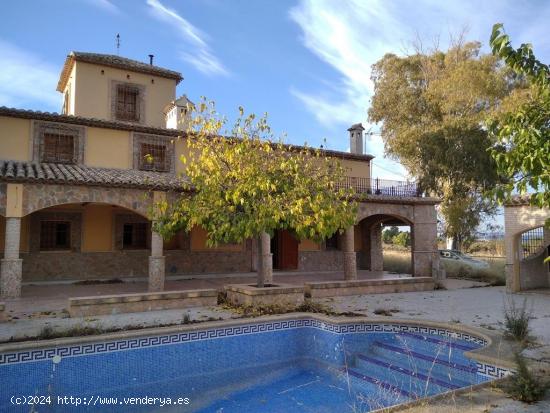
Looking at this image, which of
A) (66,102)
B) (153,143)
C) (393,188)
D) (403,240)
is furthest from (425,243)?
(403,240)

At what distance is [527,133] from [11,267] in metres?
11.9

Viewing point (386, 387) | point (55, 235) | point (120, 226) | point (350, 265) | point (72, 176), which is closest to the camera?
point (386, 387)

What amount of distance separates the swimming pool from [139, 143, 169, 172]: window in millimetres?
9794

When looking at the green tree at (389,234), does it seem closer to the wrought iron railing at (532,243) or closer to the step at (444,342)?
the wrought iron railing at (532,243)

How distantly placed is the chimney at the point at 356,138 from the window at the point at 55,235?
1304 centimetres

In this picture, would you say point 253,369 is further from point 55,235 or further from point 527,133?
point 55,235

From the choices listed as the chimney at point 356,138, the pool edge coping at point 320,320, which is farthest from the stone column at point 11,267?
the chimney at point 356,138

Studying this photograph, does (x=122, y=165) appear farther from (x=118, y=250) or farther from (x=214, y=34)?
(x=214, y=34)

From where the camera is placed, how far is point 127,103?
18.4 meters

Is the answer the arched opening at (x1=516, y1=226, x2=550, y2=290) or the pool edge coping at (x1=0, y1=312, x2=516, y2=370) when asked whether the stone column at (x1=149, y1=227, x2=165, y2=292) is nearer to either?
the pool edge coping at (x1=0, y1=312, x2=516, y2=370)

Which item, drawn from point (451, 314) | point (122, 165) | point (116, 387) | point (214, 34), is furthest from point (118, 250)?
point (451, 314)

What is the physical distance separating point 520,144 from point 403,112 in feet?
90.1

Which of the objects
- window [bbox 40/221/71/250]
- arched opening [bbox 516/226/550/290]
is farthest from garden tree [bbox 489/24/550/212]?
window [bbox 40/221/71/250]

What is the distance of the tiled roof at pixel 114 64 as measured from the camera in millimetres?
17531
